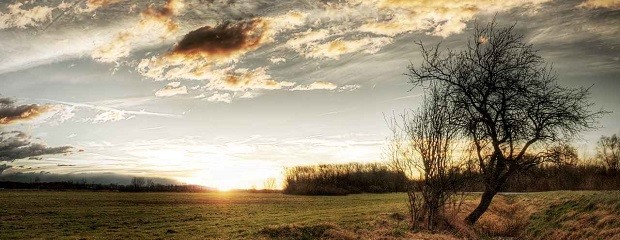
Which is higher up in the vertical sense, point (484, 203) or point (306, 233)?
point (484, 203)

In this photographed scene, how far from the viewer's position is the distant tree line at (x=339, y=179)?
117375 millimetres

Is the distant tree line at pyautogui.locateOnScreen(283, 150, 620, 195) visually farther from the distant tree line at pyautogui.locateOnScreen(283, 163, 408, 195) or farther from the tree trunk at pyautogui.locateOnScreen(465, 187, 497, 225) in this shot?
the tree trunk at pyautogui.locateOnScreen(465, 187, 497, 225)

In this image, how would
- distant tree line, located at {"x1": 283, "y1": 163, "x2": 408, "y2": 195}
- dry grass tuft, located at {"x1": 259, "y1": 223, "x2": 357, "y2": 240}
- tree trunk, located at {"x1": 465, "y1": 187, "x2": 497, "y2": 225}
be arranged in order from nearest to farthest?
1. dry grass tuft, located at {"x1": 259, "y1": 223, "x2": 357, "y2": 240}
2. tree trunk, located at {"x1": 465, "y1": 187, "x2": 497, "y2": 225}
3. distant tree line, located at {"x1": 283, "y1": 163, "x2": 408, "y2": 195}

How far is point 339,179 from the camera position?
137 meters

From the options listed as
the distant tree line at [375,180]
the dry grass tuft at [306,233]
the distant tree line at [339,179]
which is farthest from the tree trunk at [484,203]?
the distant tree line at [339,179]

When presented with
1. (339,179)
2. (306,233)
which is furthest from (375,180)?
(306,233)

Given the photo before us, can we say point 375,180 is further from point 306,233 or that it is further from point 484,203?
point 306,233

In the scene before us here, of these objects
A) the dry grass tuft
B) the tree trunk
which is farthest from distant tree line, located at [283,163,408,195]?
the dry grass tuft

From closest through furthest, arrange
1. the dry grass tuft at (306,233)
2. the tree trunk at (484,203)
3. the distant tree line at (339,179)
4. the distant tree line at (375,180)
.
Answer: the dry grass tuft at (306,233)
the tree trunk at (484,203)
the distant tree line at (375,180)
the distant tree line at (339,179)

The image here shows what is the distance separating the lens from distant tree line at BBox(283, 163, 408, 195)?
117 metres

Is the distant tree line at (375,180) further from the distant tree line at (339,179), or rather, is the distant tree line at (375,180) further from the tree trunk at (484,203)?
the tree trunk at (484,203)

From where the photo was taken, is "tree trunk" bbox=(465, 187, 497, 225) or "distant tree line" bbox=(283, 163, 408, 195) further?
"distant tree line" bbox=(283, 163, 408, 195)

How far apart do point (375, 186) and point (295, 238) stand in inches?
4220

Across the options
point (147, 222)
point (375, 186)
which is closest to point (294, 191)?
point (375, 186)
